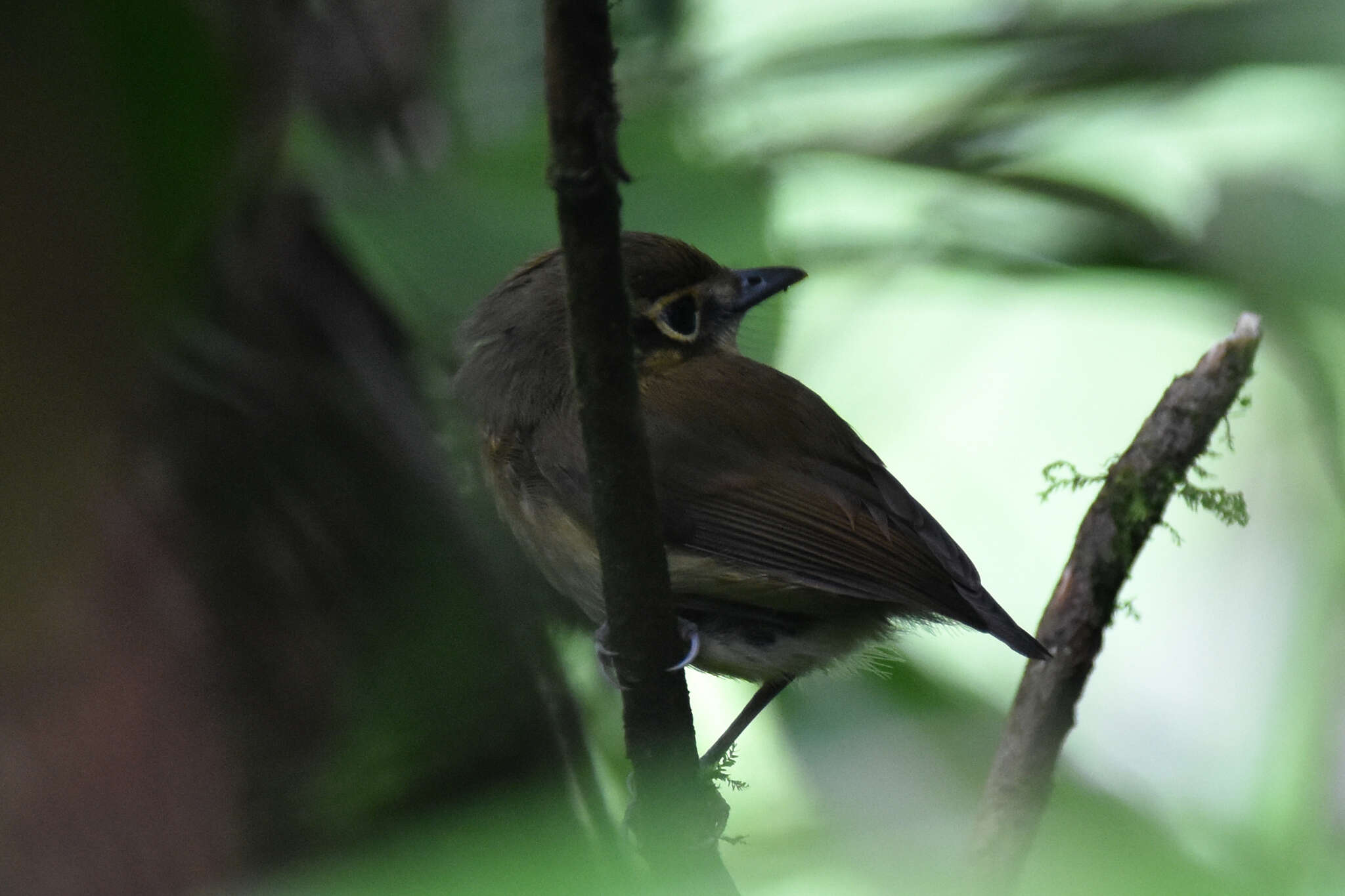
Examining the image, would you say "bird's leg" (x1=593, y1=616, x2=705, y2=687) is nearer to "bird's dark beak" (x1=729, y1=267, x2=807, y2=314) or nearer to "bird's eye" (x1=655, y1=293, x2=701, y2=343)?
"bird's eye" (x1=655, y1=293, x2=701, y2=343)

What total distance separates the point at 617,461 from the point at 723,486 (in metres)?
0.99

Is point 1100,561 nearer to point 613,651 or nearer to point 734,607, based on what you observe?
point 734,607

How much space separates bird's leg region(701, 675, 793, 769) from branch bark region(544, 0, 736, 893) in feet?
1.06

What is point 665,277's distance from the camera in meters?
2.97

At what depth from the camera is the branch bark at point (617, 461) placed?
1.34 metres

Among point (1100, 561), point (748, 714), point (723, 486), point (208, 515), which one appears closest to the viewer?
point (1100, 561)

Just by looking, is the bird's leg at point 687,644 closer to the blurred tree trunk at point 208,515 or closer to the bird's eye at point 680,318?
the blurred tree trunk at point 208,515

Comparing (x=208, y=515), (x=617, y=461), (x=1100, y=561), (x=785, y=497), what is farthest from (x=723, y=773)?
(x=208, y=515)

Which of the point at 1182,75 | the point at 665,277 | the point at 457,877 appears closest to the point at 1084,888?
the point at 457,877

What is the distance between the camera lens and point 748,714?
→ 2822 mm

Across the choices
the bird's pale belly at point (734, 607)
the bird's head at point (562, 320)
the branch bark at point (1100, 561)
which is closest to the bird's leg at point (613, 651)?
the bird's pale belly at point (734, 607)

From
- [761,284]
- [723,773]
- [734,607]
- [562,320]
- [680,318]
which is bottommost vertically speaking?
[723,773]

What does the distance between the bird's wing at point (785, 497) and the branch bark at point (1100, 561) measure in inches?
4.9

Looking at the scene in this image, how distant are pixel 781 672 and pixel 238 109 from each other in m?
1.71
